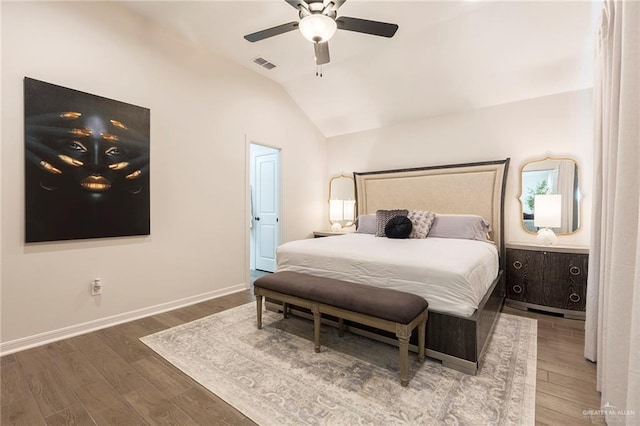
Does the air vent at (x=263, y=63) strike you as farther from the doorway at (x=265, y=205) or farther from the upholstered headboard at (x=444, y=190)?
the upholstered headboard at (x=444, y=190)

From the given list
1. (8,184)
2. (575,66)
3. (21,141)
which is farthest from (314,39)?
(575,66)

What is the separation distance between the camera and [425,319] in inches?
82.1

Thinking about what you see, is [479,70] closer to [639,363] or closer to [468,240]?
[468,240]

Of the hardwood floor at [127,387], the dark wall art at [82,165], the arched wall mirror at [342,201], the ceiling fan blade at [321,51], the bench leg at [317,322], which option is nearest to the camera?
the hardwood floor at [127,387]

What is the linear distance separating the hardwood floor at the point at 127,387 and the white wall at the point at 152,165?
18.3 inches

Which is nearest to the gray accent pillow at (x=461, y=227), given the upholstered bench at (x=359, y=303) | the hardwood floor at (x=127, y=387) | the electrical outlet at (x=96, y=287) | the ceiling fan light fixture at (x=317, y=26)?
the hardwood floor at (x=127, y=387)

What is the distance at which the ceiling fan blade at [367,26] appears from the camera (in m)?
2.33

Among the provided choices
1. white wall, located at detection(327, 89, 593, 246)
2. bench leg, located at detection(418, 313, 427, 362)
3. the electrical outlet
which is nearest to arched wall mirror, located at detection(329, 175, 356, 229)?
white wall, located at detection(327, 89, 593, 246)

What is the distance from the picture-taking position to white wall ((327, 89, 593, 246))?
3395mm

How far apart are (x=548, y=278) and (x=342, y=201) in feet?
10.2

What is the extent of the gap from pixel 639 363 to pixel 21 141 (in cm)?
402

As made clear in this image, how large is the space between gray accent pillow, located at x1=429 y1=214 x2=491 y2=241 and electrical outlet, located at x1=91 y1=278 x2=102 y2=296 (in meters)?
3.79

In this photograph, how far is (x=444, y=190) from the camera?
4223mm

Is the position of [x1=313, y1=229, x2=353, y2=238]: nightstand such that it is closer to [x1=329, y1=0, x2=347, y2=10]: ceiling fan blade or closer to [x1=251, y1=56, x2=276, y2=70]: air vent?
[x1=251, y1=56, x2=276, y2=70]: air vent
